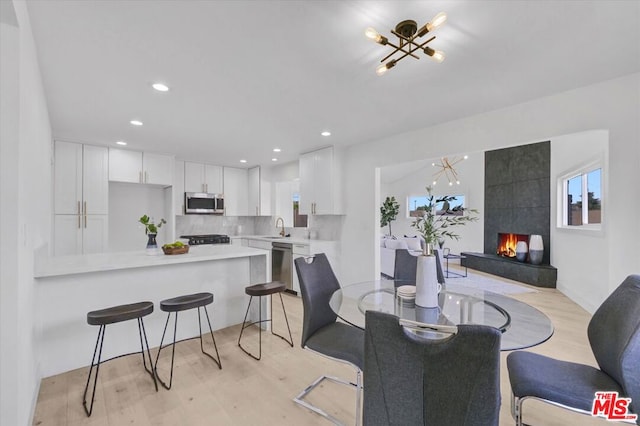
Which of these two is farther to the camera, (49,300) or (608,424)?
(49,300)

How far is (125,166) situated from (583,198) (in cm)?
735

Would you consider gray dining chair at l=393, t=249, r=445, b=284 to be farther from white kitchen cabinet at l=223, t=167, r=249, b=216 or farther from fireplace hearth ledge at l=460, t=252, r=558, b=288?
white kitchen cabinet at l=223, t=167, r=249, b=216

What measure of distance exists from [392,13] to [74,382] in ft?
11.1

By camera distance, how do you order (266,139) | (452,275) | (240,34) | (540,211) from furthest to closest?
(452,275), (540,211), (266,139), (240,34)

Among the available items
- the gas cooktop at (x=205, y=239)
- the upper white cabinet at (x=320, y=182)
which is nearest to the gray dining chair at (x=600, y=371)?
the upper white cabinet at (x=320, y=182)

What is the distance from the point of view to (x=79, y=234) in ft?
13.8

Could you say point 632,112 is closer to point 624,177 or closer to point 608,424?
point 624,177

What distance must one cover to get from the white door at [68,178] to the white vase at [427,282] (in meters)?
4.83

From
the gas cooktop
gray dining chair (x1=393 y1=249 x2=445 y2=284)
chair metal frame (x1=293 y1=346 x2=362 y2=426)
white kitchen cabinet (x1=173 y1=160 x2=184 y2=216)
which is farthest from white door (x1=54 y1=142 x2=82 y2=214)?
gray dining chair (x1=393 y1=249 x2=445 y2=284)

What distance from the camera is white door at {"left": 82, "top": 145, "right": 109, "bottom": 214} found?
429 cm

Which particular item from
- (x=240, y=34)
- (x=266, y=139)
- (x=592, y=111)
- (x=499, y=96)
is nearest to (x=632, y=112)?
(x=592, y=111)

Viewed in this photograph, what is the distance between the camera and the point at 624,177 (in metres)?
2.39

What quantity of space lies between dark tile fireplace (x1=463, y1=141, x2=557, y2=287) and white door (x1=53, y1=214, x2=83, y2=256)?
7551 millimetres

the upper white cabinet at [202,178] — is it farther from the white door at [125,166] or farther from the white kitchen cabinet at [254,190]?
the white door at [125,166]
